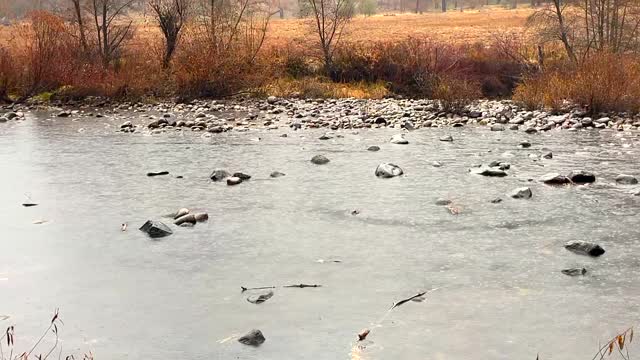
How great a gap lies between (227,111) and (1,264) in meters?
14.5

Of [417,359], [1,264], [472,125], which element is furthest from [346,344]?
[472,125]

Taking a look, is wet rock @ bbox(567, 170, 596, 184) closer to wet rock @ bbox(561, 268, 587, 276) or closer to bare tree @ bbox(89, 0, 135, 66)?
wet rock @ bbox(561, 268, 587, 276)

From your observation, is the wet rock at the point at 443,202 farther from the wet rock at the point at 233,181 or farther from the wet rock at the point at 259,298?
the wet rock at the point at 259,298

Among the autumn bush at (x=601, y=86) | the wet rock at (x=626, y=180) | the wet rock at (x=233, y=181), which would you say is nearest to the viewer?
the wet rock at (x=626, y=180)

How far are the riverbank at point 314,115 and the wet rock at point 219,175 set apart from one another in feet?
18.4

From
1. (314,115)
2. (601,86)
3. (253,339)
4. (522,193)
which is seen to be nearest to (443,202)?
(522,193)

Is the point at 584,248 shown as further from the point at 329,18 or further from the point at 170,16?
the point at 329,18

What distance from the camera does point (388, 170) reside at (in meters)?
9.52

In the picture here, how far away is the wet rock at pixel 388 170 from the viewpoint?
9.41 m

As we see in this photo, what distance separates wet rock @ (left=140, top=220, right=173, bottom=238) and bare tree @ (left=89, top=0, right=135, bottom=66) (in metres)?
20.4

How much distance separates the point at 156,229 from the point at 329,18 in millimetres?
24543

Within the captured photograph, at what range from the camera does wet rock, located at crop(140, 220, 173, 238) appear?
6.55 m

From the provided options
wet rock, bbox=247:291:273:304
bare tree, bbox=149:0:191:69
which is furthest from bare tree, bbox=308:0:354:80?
wet rock, bbox=247:291:273:304

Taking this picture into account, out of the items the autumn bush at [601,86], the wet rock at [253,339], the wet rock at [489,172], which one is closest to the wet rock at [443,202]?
the wet rock at [489,172]
